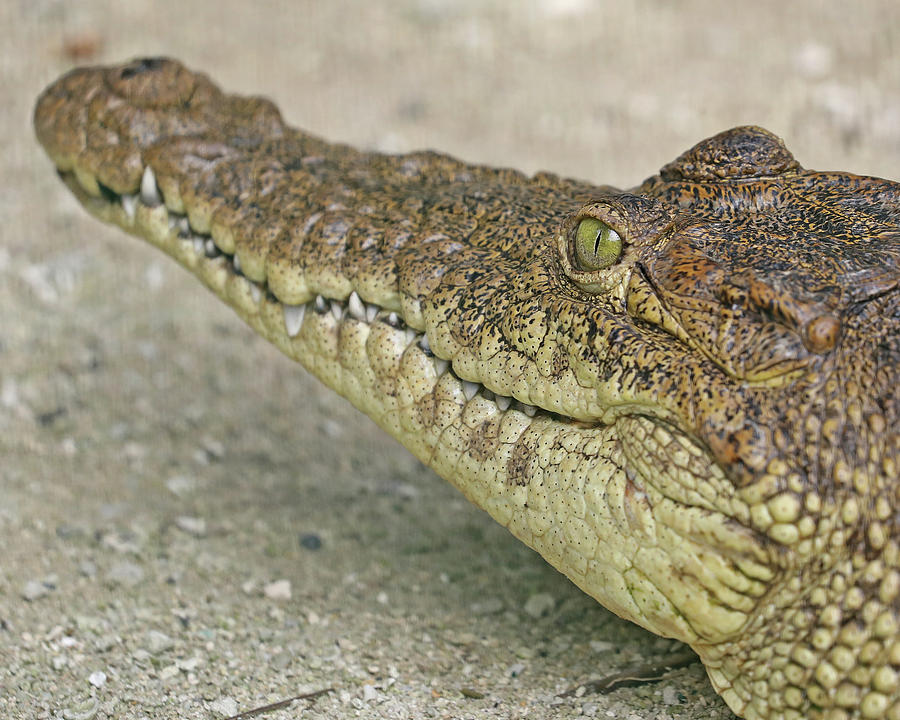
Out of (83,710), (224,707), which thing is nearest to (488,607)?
(224,707)

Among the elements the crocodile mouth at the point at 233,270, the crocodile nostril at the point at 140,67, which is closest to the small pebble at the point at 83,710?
the crocodile mouth at the point at 233,270

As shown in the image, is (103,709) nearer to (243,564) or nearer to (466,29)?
(243,564)

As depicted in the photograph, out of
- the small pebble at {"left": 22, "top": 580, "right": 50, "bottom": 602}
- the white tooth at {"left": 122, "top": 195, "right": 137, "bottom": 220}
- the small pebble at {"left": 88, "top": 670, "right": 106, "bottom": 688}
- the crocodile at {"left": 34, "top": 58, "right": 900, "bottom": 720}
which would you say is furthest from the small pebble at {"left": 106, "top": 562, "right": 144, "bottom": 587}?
the white tooth at {"left": 122, "top": 195, "right": 137, "bottom": 220}

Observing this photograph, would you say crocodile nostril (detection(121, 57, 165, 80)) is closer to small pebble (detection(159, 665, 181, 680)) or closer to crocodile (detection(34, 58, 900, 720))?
crocodile (detection(34, 58, 900, 720))

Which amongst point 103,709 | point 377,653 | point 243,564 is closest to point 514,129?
point 243,564

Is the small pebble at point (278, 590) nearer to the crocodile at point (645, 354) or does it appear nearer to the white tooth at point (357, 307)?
the crocodile at point (645, 354)

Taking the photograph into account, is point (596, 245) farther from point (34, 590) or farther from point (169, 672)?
point (34, 590)
